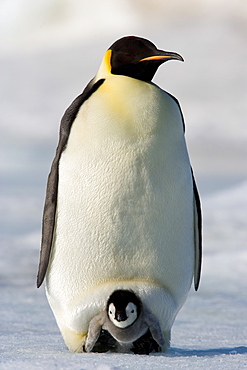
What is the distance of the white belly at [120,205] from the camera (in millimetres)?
2939

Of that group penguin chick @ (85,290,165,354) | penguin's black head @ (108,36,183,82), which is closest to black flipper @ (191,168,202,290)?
penguin chick @ (85,290,165,354)

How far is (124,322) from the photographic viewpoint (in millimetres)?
2795

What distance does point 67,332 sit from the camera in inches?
123

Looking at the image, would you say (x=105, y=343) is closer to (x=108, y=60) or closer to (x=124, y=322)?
(x=124, y=322)

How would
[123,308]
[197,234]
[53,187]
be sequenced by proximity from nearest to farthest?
[123,308]
[53,187]
[197,234]

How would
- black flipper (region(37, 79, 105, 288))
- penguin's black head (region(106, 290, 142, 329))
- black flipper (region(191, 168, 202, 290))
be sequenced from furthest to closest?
1. black flipper (region(191, 168, 202, 290))
2. black flipper (region(37, 79, 105, 288))
3. penguin's black head (region(106, 290, 142, 329))

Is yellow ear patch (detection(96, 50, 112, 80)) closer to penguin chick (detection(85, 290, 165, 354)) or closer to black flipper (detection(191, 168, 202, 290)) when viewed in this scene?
black flipper (detection(191, 168, 202, 290))

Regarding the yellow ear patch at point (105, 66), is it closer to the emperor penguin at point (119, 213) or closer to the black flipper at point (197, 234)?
the emperor penguin at point (119, 213)

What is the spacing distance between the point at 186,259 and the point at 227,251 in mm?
6862

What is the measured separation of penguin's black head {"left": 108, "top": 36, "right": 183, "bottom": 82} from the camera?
3199mm

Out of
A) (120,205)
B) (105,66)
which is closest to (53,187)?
(120,205)

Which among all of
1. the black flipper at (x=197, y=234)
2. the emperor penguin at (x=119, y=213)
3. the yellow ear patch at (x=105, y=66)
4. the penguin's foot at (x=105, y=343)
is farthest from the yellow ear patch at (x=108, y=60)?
the penguin's foot at (x=105, y=343)

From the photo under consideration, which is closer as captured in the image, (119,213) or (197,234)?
(119,213)

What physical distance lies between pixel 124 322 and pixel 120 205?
0.51m
